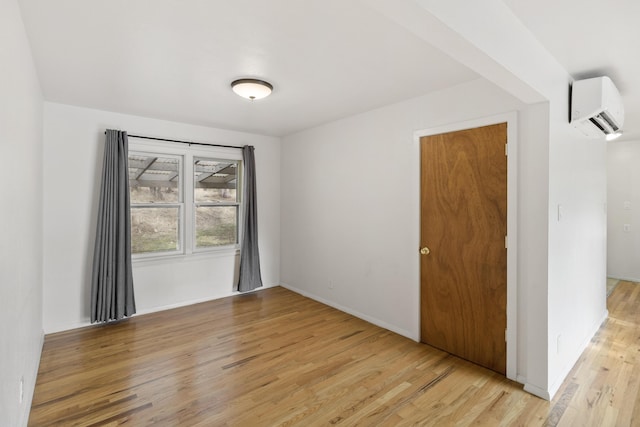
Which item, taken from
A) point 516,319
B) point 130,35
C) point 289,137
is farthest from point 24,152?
point 516,319

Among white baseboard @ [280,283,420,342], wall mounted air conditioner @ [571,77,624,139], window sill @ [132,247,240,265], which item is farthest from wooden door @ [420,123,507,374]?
window sill @ [132,247,240,265]

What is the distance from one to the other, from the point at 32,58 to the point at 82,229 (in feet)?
6.36

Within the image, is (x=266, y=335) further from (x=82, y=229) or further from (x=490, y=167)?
(x=490, y=167)

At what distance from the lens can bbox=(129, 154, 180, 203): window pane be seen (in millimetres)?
4098

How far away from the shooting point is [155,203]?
4.21 meters

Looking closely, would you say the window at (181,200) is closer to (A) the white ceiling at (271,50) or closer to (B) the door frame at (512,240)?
(A) the white ceiling at (271,50)

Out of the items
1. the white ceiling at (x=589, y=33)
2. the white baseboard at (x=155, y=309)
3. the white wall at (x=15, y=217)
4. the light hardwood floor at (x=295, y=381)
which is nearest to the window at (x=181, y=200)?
the white baseboard at (x=155, y=309)

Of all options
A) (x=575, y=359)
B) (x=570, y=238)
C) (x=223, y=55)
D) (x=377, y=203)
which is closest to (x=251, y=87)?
(x=223, y=55)

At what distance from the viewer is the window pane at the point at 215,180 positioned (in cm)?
458

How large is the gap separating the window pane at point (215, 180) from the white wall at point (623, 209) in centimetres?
642

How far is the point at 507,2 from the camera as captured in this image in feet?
5.48

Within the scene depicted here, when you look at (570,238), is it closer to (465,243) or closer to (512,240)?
(512,240)

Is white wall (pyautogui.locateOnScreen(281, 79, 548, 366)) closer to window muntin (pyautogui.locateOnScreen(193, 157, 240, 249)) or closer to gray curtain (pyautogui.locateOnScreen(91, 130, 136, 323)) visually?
→ window muntin (pyautogui.locateOnScreen(193, 157, 240, 249))

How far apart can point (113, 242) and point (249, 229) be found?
1.72m
